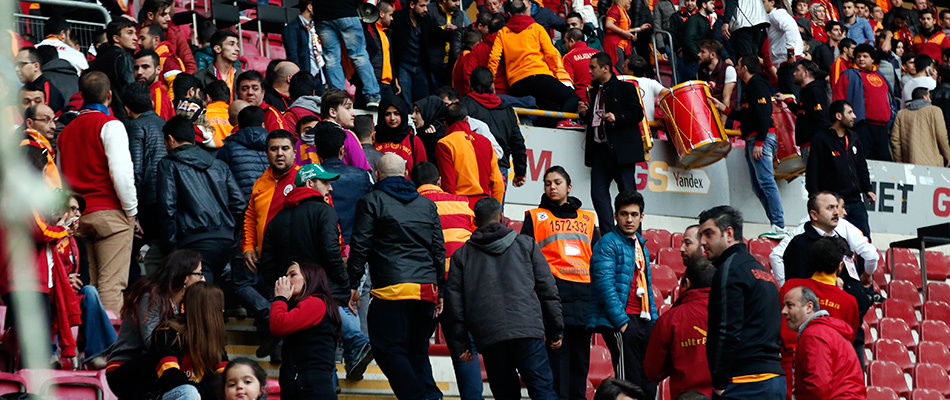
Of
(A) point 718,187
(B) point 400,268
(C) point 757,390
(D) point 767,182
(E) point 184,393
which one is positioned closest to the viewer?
(E) point 184,393

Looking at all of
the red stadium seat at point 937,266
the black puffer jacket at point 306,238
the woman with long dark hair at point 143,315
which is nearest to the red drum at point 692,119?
the red stadium seat at point 937,266

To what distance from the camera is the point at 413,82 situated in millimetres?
11672

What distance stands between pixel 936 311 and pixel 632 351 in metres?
5.17

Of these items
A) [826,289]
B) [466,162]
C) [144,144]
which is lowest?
Answer: [826,289]

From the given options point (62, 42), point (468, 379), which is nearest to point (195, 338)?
point (468, 379)

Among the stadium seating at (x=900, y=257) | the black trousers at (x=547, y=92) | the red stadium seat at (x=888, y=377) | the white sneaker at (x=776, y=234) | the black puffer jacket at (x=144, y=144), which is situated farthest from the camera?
the stadium seating at (x=900, y=257)

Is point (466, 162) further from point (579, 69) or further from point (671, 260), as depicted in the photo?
point (579, 69)

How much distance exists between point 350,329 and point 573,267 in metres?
1.29

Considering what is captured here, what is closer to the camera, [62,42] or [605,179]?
[62,42]

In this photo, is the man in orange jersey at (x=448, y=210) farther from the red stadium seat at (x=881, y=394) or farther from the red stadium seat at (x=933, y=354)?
the red stadium seat at (x=933, y=354)

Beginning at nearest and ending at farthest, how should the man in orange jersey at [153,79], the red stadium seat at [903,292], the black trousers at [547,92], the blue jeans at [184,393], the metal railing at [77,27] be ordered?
the blue jeans at [184,393], the man in orange jersey at [153,79], the metal railing at [77,27], the red stadium seat at [903,292], the black trousers at [547,92]

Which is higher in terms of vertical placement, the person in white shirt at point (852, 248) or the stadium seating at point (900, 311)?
the person in white shirt at point (852, 248)

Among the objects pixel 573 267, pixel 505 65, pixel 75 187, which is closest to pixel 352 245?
pixel 573 267

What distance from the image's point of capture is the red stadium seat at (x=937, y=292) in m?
10.6
